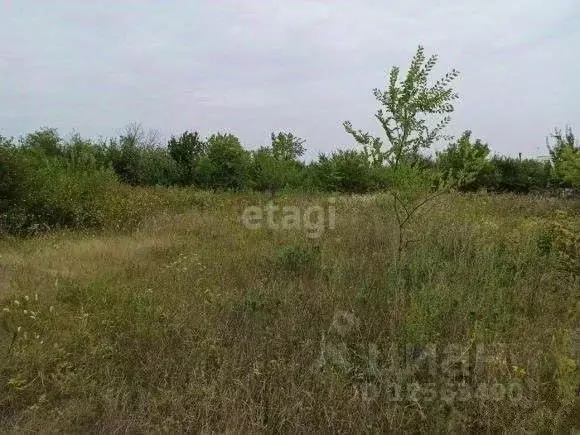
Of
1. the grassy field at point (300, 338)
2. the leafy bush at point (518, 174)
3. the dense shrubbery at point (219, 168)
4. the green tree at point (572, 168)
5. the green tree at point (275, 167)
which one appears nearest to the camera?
the grassy field at point (300, 338)

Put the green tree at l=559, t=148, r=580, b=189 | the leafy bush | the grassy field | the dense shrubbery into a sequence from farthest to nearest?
the leafy bush < the dense shrubbery < the green tree at l=559, t=148, r=580, b=189 < the grassy field

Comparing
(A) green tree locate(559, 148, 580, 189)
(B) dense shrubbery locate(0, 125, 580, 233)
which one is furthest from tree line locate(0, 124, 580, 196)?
(A) green tree locate(559, 148, 580, 189)

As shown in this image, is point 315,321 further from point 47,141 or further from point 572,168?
point 47,141

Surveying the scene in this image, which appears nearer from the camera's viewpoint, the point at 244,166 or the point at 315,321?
the point at 315,321

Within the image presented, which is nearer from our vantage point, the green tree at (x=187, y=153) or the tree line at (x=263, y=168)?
the tree line at (x=263, y=168)

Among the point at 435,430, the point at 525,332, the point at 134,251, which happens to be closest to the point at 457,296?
the point at 525,332

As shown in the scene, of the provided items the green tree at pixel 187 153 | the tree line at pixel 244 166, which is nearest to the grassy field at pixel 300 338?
the tree line at pixel 244 166

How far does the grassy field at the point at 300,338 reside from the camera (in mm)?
3154

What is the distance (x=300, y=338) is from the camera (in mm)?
4035

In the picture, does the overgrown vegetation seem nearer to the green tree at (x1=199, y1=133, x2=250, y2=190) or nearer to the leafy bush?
the green tree at (x1=199, y1=133, x2=250, y2=190)

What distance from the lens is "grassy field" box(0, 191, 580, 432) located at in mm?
3154

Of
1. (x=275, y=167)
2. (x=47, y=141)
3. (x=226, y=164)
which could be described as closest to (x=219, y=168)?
(x=226, y=164)

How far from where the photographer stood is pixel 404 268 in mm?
5531

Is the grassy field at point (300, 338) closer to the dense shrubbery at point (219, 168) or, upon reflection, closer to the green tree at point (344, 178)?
the dense shrubbery at point (219, 168)
